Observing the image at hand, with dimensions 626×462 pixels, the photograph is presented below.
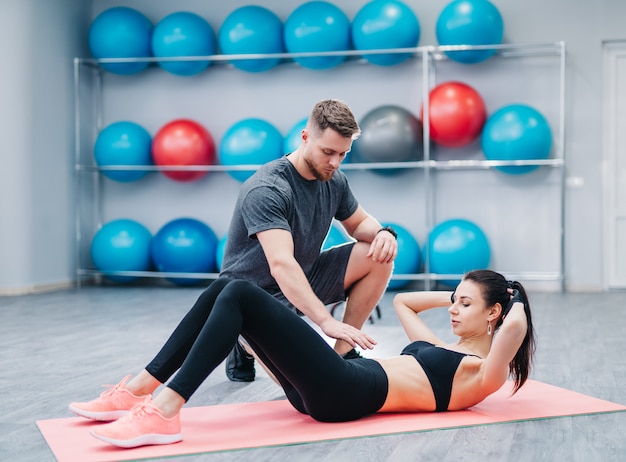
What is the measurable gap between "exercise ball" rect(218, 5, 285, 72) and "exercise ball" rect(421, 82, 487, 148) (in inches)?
53.1

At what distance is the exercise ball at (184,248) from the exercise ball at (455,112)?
2.03m

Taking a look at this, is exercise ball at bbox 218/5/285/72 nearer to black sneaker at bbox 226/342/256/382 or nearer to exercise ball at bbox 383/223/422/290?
exercise ball at bbox 383/223/422/290

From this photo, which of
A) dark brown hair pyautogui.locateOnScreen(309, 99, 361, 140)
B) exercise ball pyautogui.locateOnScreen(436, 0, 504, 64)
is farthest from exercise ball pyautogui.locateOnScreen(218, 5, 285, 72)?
dark brown hair pyautogui.locateOnScreen(309, 99, 361, 140)

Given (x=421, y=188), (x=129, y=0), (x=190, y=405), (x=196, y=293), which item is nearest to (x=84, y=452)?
(x=190, y=405)

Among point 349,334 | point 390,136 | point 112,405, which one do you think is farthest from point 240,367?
point 390,136

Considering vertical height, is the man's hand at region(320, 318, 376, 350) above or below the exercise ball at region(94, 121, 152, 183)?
below

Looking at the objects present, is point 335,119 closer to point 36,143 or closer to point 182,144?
point 182,144

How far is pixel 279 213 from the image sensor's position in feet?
8.52

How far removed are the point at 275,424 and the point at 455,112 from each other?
425 cm

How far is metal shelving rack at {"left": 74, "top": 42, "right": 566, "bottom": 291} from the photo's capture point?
20.5 feet

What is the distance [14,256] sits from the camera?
21.0ft

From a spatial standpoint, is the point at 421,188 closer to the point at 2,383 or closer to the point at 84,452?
the point at 2,383

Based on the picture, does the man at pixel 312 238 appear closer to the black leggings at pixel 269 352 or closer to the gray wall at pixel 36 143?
the black leggings at pixel 269 352

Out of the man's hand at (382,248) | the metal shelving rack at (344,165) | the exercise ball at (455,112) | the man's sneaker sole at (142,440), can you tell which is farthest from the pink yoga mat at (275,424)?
the exercise ball at (455,112)
